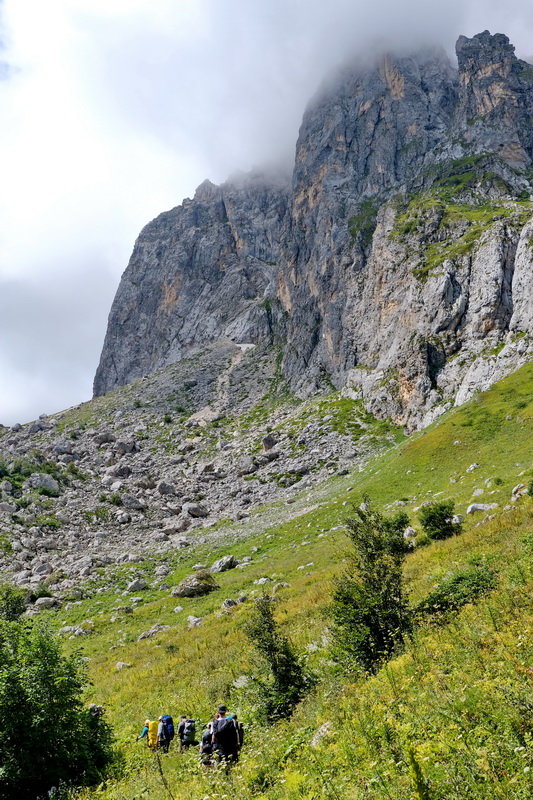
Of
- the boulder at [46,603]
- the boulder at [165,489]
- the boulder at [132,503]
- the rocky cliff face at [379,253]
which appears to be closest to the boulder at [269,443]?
the boulder at [165,489]

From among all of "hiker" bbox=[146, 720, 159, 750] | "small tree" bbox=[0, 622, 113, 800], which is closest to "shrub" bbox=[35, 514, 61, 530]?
"hiker" bbox=[146, 720, 159, 750]

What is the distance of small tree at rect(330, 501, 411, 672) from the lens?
10492 mm

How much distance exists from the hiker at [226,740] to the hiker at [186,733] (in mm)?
2337

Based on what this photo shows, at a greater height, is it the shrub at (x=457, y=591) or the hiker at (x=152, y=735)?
the shrub at (x=457, y=591)

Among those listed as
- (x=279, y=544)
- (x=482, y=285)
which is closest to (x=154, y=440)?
(x=279, y=544)

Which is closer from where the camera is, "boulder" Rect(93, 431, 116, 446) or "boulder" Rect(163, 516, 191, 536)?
"boulder" Rect(163, 516, 191, 536)

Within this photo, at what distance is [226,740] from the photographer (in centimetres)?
955

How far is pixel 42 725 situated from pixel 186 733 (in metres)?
4.00

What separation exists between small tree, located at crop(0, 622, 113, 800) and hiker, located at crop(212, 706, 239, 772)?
9.76ft

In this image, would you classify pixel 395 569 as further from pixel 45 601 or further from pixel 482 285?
pixel 482 285

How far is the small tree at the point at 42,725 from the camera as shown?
8.86m

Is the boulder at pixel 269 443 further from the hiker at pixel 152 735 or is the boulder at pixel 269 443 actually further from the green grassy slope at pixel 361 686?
the hiker at pixel 152 735

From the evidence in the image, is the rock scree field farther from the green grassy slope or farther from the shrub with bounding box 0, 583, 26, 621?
the shrub with bounding box 0, 583, 26, 621

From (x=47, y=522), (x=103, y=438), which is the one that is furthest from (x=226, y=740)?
(x=103, y=438)
